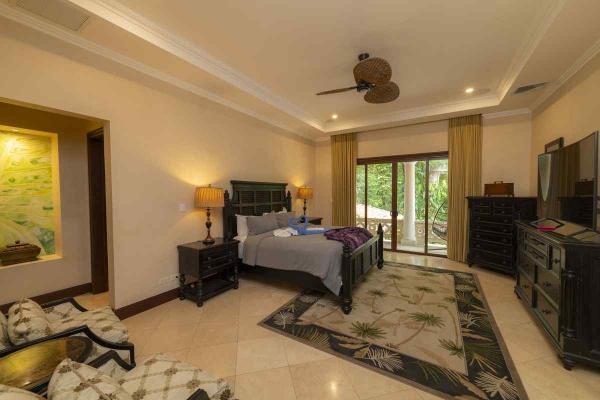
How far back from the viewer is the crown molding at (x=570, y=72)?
261cm

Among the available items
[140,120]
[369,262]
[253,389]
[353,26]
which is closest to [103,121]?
[140,120]

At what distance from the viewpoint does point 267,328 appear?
8.75ft

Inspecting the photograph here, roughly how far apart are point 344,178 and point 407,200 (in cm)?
157

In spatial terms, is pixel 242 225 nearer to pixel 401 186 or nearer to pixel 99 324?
pixel 99 324

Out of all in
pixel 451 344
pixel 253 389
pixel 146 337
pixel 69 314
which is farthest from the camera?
pixel 146 337

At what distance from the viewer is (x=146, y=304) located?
3.10 metres

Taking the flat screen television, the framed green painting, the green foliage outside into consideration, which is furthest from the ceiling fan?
the framed green painting

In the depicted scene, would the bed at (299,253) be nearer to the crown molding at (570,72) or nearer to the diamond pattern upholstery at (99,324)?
the diamond pattern upholstery at (99,324)

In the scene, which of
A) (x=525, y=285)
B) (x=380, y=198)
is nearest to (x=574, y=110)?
(x=525, y=285)

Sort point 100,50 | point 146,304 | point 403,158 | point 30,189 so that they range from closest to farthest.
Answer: point 100,50, point 146,304, point 30,189, point 403,158

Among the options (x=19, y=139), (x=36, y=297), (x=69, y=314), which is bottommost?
(x=36, y=297)

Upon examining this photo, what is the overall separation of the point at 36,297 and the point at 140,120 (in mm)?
2608

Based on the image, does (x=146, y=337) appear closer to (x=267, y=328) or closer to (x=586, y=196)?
(x=267, y=328)

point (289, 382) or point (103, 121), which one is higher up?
point (103, 121)
